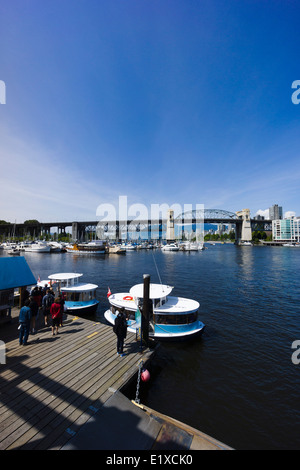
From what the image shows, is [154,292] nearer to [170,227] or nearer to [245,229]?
[170,227]

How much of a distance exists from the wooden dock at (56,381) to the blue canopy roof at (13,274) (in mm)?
2540

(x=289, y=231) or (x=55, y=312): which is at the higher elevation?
(x=289, y=231)

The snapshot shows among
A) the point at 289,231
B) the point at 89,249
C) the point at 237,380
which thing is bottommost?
the point at 237,380

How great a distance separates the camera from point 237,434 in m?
7.45

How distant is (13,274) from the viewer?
11.9 m

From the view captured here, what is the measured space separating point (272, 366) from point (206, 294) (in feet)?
47.6

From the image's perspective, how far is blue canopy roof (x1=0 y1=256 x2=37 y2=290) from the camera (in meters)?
11.3

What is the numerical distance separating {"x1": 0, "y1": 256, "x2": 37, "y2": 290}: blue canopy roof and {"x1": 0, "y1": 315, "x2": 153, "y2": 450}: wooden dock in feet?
8.33

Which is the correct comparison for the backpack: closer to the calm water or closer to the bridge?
the calm water

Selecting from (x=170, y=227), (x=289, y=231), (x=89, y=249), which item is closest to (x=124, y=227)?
(x=170, y=227)

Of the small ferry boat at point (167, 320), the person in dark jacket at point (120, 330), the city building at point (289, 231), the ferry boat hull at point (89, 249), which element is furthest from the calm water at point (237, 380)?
the city building at point (289, 231)

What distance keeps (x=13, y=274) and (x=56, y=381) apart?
759 cm

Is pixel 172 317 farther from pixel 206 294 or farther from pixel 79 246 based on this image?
pixel 79 246

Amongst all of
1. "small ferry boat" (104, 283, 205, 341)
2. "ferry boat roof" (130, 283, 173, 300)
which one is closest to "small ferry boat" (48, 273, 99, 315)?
"small ferry boat" (104, 283, 205, 341)
